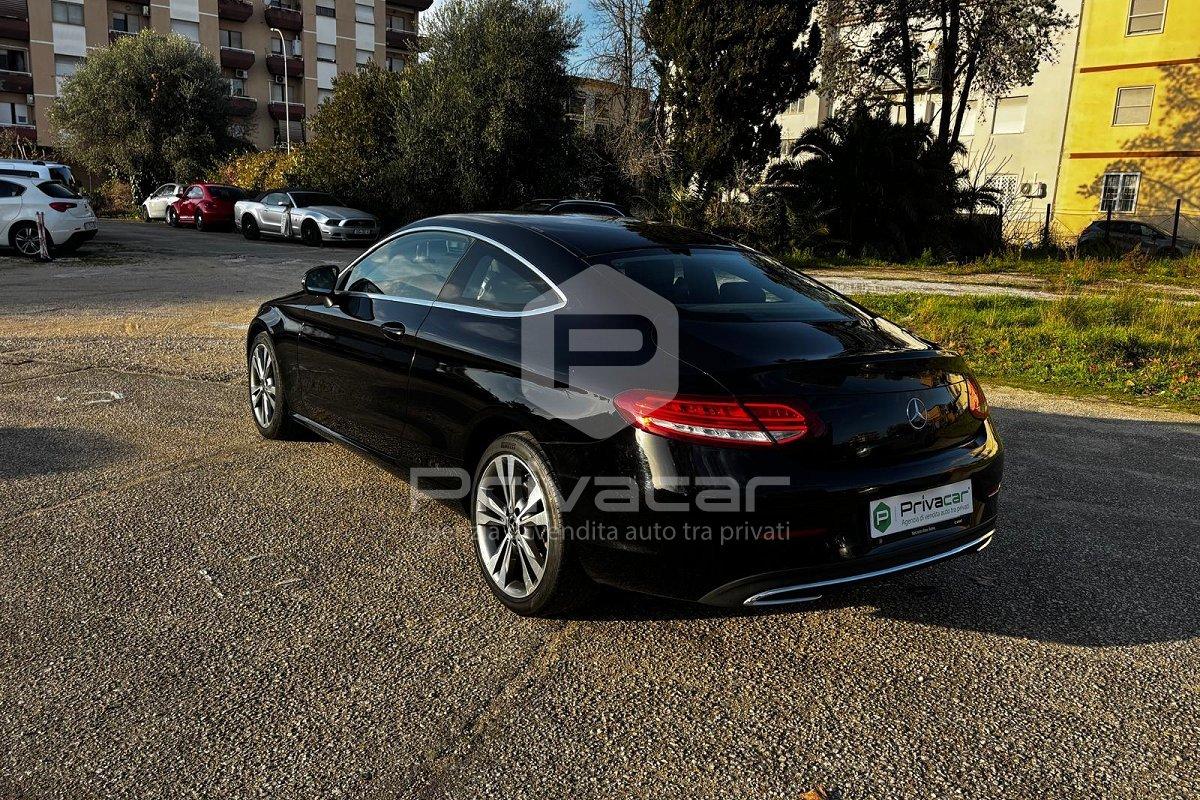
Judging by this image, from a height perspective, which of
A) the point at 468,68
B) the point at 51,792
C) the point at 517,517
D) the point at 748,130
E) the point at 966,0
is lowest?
the point at 51,792

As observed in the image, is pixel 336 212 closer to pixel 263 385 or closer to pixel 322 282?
pixel 263 385

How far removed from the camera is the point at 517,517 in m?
3.42

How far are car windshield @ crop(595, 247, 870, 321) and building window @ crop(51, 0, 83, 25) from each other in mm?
65726

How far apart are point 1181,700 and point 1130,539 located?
1.55 metres

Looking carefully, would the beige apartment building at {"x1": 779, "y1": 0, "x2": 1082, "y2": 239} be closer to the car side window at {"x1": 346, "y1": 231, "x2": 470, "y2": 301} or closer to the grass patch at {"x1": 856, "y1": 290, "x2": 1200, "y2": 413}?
the grass patch at {"x1": 856, "y1": 290, "x2": 1200, "y2": 413}

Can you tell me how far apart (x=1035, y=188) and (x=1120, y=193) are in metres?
3.46

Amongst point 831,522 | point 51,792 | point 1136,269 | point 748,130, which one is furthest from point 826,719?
point 748,130

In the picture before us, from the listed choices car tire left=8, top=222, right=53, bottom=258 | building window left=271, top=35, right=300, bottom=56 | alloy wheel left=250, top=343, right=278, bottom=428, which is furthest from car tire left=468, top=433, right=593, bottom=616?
building window left=271, top=35, right=300, bottom=56

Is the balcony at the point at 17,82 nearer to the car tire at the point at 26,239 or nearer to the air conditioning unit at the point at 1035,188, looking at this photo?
the car tire at the point at 26,239

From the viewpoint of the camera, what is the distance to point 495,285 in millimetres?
3824

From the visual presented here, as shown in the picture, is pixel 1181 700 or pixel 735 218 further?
pixel 735 218

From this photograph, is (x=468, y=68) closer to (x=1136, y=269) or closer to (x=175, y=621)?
(x=1136, y=269)

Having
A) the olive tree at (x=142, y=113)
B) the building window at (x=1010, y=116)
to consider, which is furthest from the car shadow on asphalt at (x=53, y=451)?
the building window at (x=1010, y=116)

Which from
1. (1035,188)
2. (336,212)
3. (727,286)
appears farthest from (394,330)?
(1035,188)
